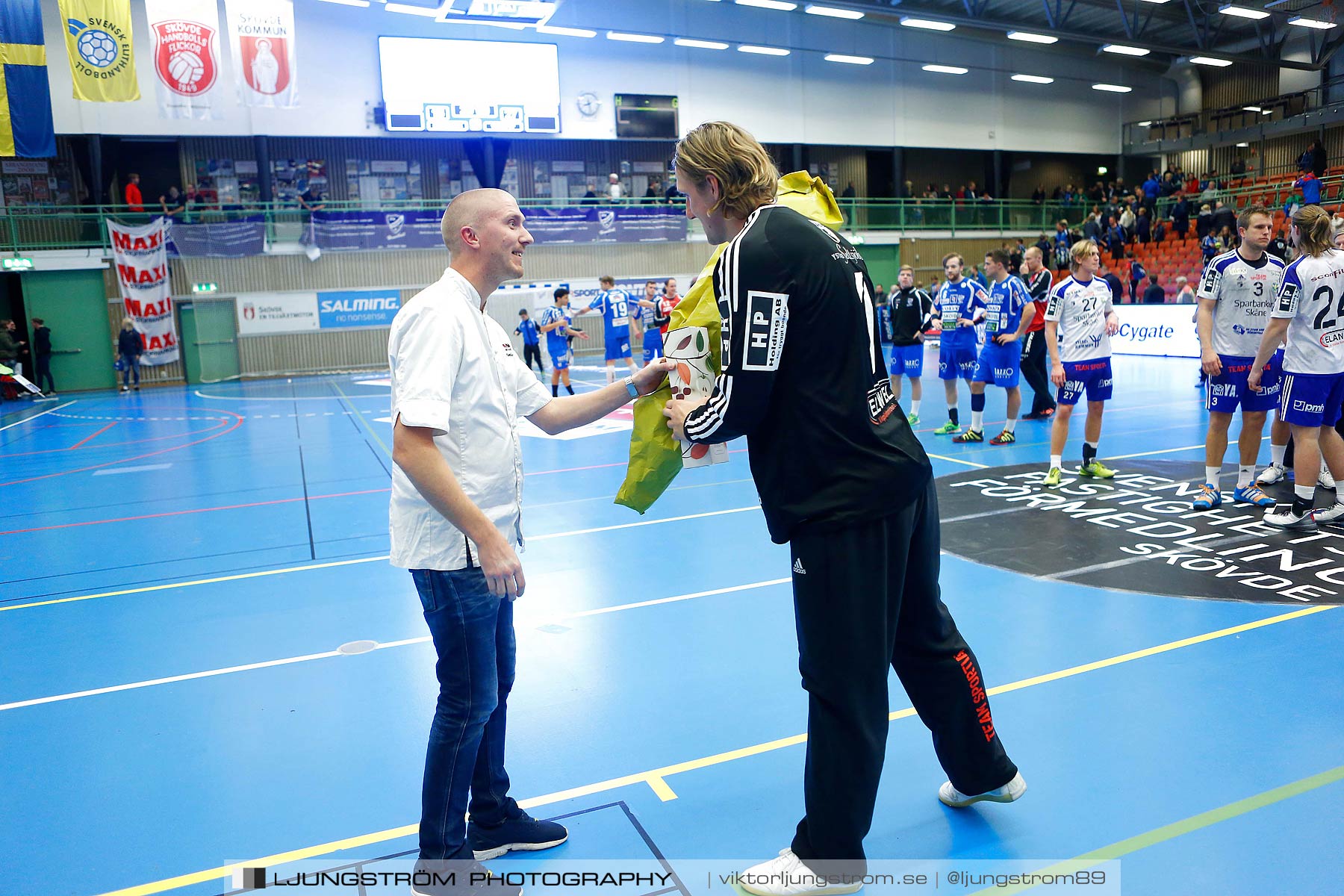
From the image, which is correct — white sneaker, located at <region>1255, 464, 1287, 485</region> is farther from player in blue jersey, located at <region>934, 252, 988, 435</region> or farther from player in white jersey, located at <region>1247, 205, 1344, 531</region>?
player in blue jersey, located at <region>934, 252, 988, 435</region>

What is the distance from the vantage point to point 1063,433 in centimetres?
774

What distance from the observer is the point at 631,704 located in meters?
3.94

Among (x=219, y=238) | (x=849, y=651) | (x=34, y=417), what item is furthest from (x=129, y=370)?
(x=849, y=651)

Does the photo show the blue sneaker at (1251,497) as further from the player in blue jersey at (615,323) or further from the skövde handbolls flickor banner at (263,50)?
the skövde handbolls flickor banner at (263,50)

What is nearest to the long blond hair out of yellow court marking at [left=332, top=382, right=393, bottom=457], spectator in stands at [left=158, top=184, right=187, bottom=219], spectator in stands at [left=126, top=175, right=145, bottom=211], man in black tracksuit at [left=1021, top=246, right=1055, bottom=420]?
yellow court marking at [left=332, top=382, right=393, bottom=457]

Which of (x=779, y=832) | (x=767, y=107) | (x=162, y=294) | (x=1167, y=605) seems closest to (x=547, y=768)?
(x=779, y=832)

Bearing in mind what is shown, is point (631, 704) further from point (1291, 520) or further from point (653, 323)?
point (653, 323)

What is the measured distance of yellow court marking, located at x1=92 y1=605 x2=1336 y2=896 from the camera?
9.25 feet

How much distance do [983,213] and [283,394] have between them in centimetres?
2448

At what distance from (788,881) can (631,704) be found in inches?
58.6

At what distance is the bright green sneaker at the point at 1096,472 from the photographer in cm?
797

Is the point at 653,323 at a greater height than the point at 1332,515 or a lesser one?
greater

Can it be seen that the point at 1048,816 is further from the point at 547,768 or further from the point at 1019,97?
the point at 1019,97

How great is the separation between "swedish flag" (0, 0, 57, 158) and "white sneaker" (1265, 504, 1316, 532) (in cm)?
2095
